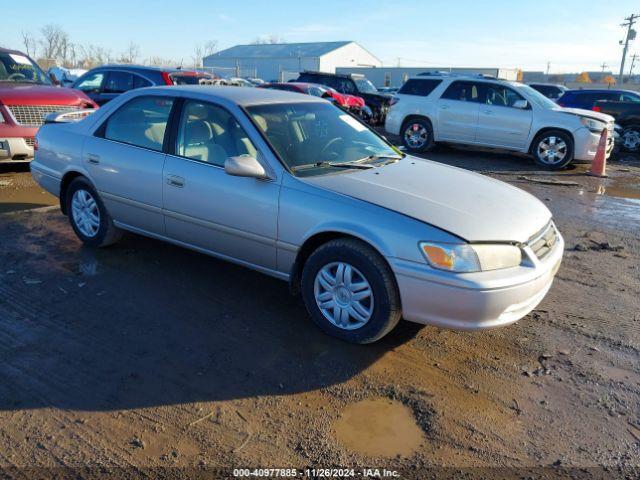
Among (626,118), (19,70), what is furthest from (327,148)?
(626,118)

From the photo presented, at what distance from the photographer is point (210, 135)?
4414 mm

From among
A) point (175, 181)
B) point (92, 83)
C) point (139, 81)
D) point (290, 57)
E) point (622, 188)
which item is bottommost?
point (622, 188)

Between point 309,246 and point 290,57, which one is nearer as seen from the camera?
point 309,246

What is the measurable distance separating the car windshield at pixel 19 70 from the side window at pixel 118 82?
166cm

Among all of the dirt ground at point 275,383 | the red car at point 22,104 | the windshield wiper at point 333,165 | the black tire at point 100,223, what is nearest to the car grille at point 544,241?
the dirt ground at point 275,383

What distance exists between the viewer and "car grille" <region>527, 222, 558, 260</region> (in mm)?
3607

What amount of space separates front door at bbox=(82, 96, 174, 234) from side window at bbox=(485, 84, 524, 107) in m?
8.66

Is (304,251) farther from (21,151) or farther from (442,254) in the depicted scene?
(21,151)

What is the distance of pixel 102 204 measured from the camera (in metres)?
5.13

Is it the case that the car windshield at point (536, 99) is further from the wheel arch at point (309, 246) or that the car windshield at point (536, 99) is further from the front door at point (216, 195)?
the wheel arch at point (309, 246)

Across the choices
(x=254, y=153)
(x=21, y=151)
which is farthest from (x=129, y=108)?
(x=21, y=151)

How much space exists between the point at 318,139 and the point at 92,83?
362 inches

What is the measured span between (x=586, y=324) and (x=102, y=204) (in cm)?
427

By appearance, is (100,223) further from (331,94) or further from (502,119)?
(331,94)
